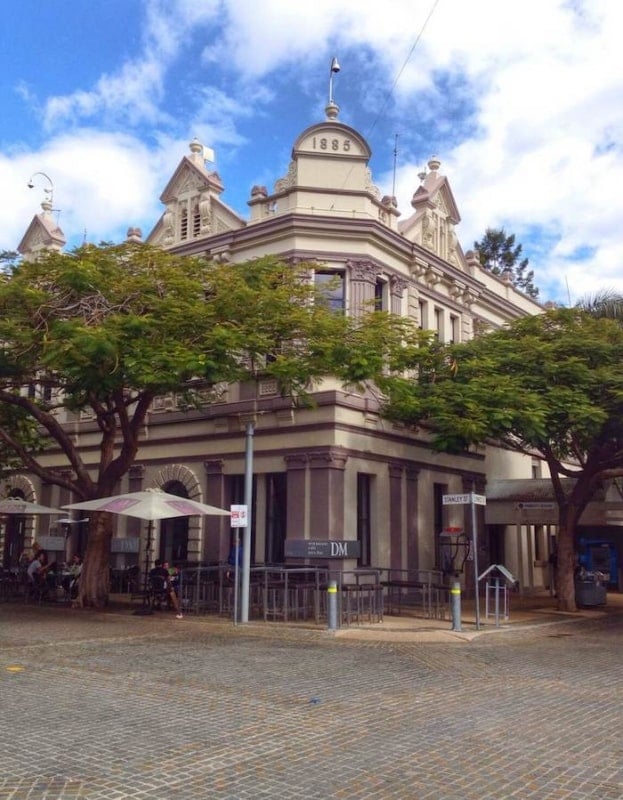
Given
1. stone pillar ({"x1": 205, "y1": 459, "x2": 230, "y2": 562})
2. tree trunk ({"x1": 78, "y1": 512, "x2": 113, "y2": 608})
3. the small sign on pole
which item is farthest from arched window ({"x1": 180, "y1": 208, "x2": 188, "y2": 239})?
the small sign on pole

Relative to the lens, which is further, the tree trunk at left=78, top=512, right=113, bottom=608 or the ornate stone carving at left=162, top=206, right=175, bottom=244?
the ornate stone carving at left=162, top=206, right=175, bottom=244

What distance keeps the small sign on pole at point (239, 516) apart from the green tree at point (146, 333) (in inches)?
107

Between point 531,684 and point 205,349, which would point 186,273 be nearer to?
point 205,349

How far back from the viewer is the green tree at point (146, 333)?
53.4ft

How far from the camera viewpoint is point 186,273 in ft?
60.7

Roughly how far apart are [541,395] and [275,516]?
8205mm

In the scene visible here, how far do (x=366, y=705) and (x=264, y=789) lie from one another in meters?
3.21

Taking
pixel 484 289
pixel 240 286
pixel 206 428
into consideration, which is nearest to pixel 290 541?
pixel 206 428

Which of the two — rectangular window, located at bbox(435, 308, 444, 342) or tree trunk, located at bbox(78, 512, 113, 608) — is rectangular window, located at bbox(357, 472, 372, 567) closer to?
rectangular window, located at bbox(435, 308, 444, 342)

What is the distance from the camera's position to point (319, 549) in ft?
67.5

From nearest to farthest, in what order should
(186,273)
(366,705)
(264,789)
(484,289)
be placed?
(264,789)
(366,705)
(186,273)
(484,289)

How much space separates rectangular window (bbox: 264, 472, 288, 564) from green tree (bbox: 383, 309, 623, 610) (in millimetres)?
4039

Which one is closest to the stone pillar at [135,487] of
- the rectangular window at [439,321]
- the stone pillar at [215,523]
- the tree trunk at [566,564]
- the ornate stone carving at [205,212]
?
the stone pillar at [215,523]

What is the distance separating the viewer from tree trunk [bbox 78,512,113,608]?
1981 cm
